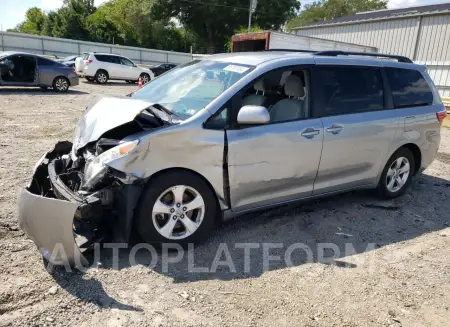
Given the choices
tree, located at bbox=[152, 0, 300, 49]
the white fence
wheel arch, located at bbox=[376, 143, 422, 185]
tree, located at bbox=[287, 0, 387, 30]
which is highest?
tree, located at bbox=[287, 0, 387, 30]

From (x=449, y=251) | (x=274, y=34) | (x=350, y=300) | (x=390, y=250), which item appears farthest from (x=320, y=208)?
(x=274, y=34)

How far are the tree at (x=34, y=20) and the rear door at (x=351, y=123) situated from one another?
248 feet

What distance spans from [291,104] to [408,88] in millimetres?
1957

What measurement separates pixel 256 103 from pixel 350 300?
2.16 meters

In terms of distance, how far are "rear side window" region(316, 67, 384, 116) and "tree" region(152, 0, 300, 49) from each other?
4749 centimetres

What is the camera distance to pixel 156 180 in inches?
131

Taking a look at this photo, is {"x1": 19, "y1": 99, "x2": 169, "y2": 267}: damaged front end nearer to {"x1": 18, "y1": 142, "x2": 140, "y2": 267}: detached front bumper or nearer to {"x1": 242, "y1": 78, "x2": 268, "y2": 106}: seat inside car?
{"x1": 18, "y1": 142, "x2": 140, "y2": 267}: detached front bumper

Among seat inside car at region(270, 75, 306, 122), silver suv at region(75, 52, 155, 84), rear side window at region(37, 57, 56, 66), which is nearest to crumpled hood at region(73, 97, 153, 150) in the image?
seat inside car at region(270, 75, 306, 122)

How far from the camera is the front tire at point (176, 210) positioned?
3.34 m

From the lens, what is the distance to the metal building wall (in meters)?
14.9

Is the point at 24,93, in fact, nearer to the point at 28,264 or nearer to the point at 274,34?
the point at 274,34

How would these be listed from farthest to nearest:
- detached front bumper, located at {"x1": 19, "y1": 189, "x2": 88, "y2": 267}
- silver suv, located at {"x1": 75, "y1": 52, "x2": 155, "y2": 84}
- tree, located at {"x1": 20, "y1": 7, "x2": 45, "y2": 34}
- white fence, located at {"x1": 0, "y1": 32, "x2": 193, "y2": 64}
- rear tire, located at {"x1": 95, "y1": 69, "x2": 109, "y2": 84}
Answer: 1. tree, located at {"x1": 20, "y1": 7, "x2": 45, "y2": 34}
2. white fence, located at {"x1": 0, "y1": 32, "x2": 193, "y2": 64}
3. rear tire, located at {"x1": 95, "y1": 69, "x2": 109, "y2": 84}
4. silver suv, located at {"x1": 75, "y1": 52, "x2": 155, "y2": 84}
5. detached front bumper, located at {"x1": 19, "y1": 189, "x2": 88, "y2": 267}

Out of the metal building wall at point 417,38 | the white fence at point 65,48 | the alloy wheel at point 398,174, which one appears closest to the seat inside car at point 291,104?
the alloy wheel at point 398,174

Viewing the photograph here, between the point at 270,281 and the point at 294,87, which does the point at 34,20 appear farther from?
the point at 270,281
